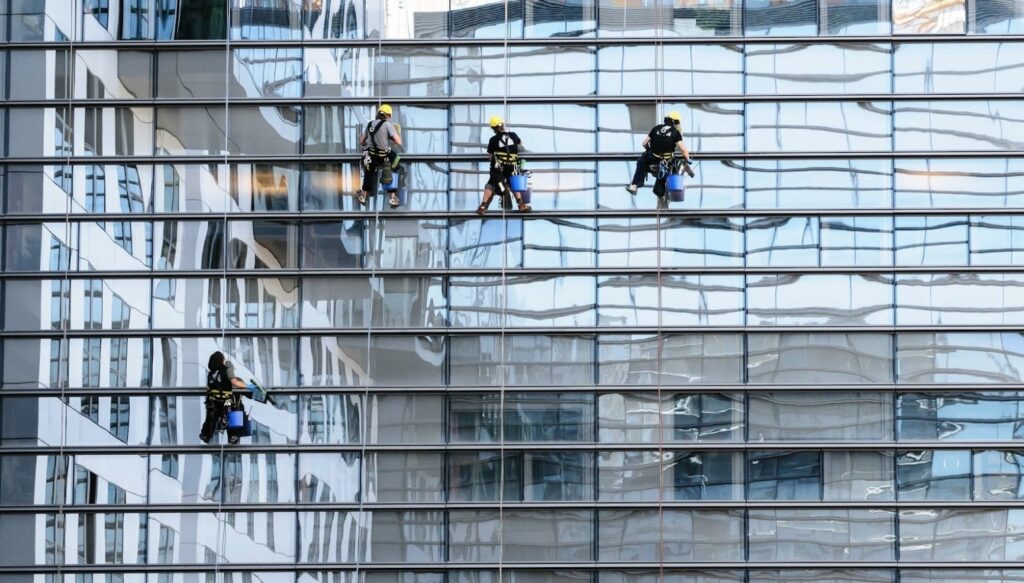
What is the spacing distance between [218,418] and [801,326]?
9.80 meters

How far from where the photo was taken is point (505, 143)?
21.2 m

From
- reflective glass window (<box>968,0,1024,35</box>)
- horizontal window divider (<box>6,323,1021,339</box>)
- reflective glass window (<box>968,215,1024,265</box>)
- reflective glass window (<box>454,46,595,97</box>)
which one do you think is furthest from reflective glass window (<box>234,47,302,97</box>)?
reflective glass window (<box>968,215,1024,265</box>)

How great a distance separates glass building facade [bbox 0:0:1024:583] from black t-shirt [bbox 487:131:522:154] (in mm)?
818

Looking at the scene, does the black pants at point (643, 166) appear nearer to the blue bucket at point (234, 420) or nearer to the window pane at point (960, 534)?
the window pane at point (960, 534)

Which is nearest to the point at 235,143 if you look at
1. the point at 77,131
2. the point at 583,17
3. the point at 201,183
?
the point at 201,183

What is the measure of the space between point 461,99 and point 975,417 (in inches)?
399

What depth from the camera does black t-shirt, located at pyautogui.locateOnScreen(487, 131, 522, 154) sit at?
21.1m

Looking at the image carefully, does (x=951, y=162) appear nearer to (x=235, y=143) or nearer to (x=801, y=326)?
(x=801, y=326)

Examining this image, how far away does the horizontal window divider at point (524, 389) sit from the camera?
2125 centimetres

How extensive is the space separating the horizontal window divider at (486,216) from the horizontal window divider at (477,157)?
2.90ft

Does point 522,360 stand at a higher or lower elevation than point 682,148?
lower

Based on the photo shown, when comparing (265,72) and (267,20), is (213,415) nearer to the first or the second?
(265,72)

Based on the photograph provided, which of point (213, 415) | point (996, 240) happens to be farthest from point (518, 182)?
point (996, 240)

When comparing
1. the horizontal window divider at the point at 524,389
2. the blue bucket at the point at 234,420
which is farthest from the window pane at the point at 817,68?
the blue bucket at the point at 234,420
